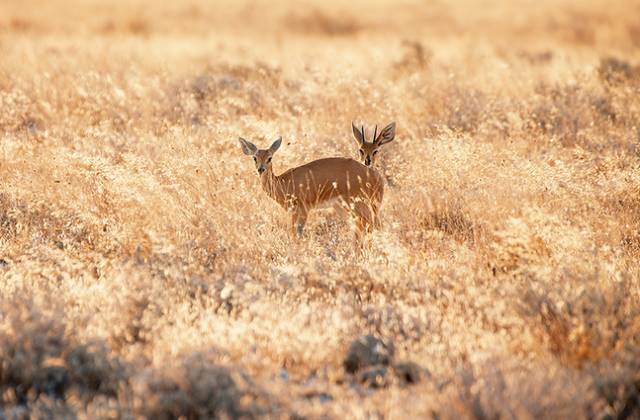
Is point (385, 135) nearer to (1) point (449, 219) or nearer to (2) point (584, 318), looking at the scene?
(1) point (449, 219)

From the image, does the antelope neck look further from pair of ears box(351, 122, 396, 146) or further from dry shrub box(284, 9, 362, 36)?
dry shrub box(284, 9, 362, 36)

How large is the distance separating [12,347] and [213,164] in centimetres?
420

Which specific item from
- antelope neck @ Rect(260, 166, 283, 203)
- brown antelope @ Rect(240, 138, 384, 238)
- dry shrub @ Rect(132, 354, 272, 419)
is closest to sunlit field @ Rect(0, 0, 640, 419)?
dry shrub @ Rect(132, 354, 272, 419)

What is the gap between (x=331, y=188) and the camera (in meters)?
7.01

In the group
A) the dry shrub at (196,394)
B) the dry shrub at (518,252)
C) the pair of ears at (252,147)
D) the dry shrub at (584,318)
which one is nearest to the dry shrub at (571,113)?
the pair of ears at (252,147)

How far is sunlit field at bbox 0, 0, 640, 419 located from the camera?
3.84 meters

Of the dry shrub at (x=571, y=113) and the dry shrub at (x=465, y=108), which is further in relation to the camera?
the dry shrub at (x=465, y=108)

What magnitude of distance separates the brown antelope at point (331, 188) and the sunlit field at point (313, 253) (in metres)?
0.25

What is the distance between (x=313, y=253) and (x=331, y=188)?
86 cm

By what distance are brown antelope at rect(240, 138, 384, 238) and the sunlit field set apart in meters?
0.25

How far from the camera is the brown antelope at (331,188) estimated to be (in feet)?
22.6

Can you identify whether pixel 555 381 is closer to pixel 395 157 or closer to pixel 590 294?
pixel 590 294

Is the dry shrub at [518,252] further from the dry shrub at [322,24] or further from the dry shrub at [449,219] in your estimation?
the dry shrub at [322,24]

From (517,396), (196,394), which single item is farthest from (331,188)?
(517,396)
